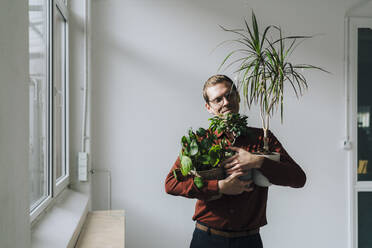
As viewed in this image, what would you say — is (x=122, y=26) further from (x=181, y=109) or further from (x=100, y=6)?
(x=181, y=109)

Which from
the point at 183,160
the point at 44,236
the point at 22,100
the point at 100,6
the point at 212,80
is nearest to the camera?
the point at 22,100

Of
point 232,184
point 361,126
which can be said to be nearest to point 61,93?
point 232,184

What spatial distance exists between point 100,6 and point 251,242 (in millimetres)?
2195

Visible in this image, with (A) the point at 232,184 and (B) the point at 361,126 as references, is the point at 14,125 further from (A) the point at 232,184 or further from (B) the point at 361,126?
(B) the point at 361,126

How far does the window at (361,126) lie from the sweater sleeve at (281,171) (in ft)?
6.03

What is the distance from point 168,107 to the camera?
2748 mm

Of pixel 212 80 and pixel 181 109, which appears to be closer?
pixel 212 80

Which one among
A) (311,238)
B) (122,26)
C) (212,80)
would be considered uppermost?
(122,26)

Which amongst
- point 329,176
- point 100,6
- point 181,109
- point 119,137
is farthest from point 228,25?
point 329,176

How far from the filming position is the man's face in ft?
4.95

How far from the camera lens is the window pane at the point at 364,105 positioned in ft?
10.0

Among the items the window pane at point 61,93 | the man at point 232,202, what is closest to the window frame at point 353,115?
the man at point 232,202

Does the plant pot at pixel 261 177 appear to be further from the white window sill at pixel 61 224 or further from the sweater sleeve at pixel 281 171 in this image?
the white window sill at pixel 61 224

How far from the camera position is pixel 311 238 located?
9.58 ft
